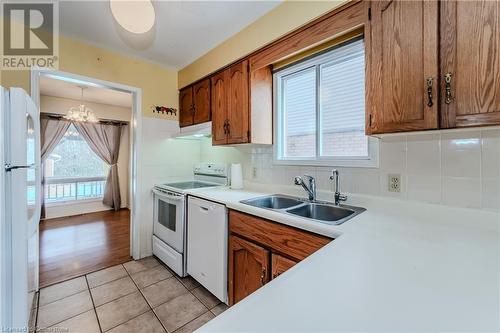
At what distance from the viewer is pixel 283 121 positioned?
2.15 meters

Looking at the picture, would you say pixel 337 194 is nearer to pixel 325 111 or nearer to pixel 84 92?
pixel 325 111

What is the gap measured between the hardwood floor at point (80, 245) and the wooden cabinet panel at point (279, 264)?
209 centimetres

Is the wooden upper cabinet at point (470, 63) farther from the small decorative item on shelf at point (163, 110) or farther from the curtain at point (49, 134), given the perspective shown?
the curtain at point (49, 134)

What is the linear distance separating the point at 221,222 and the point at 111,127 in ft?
14.6

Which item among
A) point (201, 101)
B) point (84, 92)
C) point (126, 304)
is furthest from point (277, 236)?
point (84, 92)

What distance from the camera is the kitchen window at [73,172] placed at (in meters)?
4.25

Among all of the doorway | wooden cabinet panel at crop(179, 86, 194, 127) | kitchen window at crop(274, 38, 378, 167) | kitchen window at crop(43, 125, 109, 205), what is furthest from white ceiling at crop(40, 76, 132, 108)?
kitchen window at crop(274, 38, 378, 167)

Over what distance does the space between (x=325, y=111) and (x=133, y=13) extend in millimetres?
1527

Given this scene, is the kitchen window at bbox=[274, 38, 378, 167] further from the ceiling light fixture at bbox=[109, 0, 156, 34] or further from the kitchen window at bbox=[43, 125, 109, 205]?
the kitchen window at bbox=[43, 125, 109, 205]

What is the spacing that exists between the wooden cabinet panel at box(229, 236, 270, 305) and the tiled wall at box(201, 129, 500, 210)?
32.3 inches

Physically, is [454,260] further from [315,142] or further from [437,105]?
[315,142]

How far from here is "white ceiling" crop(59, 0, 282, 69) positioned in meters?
1.68

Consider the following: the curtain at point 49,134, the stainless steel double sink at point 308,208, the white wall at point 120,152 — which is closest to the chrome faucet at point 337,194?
the stainless steel double sink at point 308,208

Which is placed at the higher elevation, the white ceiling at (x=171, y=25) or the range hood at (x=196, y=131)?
the white ceiling at (x=171, y=25)
